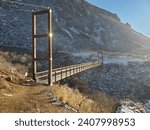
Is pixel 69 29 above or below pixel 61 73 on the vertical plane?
above

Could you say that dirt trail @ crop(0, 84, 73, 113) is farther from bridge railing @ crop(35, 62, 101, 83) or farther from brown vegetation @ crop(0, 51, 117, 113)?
bridge railing @ crop(35, 62, 101, 83)

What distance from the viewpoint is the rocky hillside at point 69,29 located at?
71625mm

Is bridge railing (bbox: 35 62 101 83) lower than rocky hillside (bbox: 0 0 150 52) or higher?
lower

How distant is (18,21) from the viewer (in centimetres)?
7925

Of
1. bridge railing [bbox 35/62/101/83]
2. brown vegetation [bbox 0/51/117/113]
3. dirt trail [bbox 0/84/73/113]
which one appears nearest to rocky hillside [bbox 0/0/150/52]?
bridge railing [bbox 35/62/101/83]

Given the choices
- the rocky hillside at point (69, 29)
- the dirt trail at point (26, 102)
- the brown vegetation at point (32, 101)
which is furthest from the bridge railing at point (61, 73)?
the rocky hillside at point (69, 29)

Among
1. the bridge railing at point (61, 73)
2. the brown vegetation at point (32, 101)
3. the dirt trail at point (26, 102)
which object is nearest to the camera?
the dirt trail at point (26, 102)

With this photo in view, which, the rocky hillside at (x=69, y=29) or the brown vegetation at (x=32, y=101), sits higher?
the rocky hillside at (x=69, y=29)

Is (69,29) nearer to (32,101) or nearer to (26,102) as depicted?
(32,101)

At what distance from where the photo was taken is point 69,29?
8781cm

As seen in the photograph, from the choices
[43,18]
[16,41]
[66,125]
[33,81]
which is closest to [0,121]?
[66,125]

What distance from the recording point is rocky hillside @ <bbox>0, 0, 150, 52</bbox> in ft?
235

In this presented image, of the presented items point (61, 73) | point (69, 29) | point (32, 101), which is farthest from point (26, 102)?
point (69, 29)

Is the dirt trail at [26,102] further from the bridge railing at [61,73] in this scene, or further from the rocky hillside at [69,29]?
the rocky hillside at [69,29]
